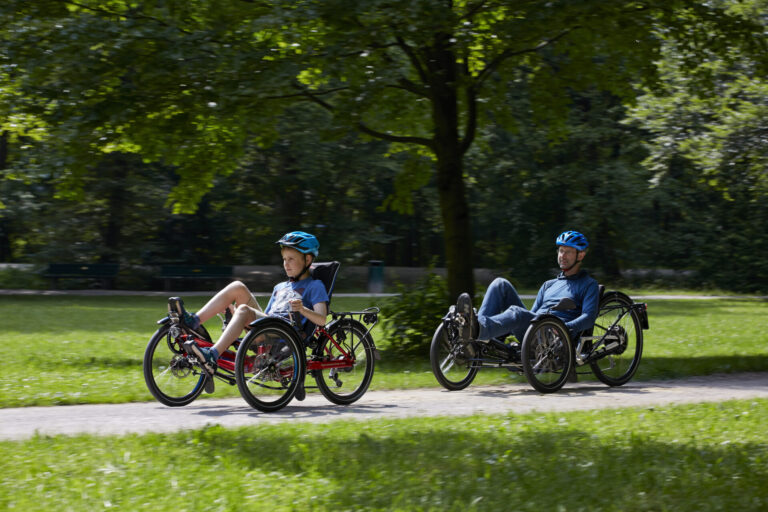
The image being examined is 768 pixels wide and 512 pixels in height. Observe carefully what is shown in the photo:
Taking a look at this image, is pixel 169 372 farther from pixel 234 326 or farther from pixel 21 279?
pixel 21 279

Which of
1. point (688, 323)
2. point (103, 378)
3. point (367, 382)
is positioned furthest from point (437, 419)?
point (688, 323)

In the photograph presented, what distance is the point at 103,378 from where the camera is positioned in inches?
401

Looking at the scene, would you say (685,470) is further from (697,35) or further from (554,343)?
(697,35)

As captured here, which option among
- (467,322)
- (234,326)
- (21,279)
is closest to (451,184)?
(467,322)

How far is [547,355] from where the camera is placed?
31.2 ft

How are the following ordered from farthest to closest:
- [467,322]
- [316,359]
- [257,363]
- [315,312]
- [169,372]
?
1. [467,322]
2. [316,359]
3. [315,312]
4. [169,372]
5. [257,363]

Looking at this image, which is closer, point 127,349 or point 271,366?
point 271,366

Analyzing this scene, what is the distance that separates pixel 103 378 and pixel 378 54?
16.9 ft

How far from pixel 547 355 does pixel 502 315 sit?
Answer: 0.60 meters

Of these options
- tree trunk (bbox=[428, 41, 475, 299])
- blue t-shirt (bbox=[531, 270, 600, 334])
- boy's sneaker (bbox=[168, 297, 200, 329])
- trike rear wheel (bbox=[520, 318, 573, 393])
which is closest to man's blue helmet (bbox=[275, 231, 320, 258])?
boy's sneaker (bbox=[168, 297, 200, 329])

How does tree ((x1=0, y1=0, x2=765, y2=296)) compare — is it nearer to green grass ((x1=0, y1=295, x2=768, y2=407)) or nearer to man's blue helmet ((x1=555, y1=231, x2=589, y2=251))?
man's blue helmet ((x1=555, y1=231, x2=589, y2=251))

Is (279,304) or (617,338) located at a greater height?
(279,304)

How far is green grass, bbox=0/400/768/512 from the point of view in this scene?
5.17 metres

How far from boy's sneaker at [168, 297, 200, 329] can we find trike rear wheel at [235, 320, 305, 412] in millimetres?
536
